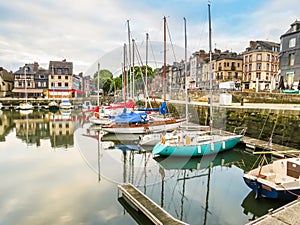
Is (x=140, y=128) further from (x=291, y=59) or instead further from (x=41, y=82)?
(x=41, y=82)

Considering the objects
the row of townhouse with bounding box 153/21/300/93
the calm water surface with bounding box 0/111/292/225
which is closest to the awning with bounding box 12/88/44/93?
the row of townhouse with bounding box 153/21/300/93

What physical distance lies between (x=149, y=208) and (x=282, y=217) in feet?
10.2

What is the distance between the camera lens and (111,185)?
365 inches

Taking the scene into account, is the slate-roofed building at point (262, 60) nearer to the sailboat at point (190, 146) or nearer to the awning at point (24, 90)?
the sailboat at point (190, 146)

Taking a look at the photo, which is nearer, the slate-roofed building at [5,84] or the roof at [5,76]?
the slate-roofed building at [5,84]

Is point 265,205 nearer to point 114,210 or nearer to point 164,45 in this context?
point 114,210

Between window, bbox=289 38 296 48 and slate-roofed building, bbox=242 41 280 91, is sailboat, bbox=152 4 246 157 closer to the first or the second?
window, bbox=289 38 296 48

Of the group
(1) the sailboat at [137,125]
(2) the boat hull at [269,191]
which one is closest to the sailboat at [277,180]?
(2) the boat hull at [269,191]

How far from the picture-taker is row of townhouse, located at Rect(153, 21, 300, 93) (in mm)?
24141

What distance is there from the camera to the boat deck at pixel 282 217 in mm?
5137

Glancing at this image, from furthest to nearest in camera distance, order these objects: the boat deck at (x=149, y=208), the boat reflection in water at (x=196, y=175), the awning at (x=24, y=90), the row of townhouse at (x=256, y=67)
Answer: the awning at (x=24, y=90) → the row of townhouse at (x=256, y=67) → the boat reflection in water at (x=196, y=175) → the boat deck at (x=149, y=208)

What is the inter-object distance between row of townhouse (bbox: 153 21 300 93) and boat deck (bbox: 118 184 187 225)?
20.6 m

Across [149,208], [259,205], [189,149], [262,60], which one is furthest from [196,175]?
[262,60]

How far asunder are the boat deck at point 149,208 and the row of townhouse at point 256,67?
20.6 metres
